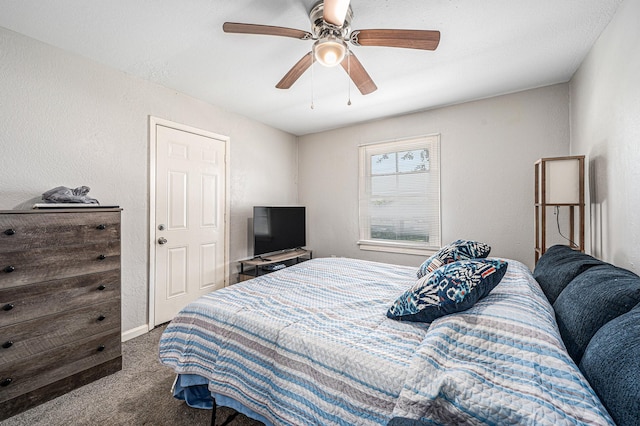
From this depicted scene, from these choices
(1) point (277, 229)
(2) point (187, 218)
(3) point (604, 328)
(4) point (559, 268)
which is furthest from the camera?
(1) point (277, 229)

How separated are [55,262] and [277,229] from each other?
94.1 inches

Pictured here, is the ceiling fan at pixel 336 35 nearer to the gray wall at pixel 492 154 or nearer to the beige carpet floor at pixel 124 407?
the gray wall at pixel 492 154

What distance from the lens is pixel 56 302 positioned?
183 centimetres

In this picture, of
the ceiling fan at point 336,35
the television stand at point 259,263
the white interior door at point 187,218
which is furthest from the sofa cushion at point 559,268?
the white interior door at point 187,218

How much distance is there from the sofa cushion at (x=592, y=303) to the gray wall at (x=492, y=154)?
2.01 meters

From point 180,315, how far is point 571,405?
1.73 metres

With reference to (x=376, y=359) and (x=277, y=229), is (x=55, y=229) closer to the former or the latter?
(x=376, y=359)

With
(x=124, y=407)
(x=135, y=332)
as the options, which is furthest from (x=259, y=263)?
(x=124, y=407)

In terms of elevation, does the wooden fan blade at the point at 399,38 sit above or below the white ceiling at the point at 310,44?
below

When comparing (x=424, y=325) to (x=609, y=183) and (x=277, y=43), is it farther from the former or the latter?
(x=277, y=43)

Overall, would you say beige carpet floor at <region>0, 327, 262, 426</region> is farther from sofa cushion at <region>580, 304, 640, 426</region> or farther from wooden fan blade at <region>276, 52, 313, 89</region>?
wooden fan blade at <region>276, 52, 313, 89</region>

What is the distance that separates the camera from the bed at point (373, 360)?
0.77m

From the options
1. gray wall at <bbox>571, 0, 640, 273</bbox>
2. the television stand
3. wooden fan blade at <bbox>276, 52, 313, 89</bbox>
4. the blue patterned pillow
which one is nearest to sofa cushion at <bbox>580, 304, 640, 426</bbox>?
the blue patterned pillow

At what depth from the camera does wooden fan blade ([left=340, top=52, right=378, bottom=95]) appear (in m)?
1.97
